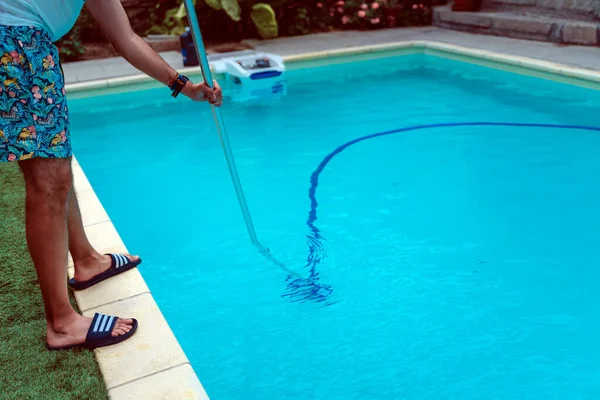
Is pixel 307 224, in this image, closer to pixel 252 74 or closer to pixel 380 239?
pixel 380 239

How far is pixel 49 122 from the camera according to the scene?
5.65 ft

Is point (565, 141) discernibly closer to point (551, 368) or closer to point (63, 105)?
point (551, 368)

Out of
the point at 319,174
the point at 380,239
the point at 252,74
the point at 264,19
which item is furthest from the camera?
the point at 264,19

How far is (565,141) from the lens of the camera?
438cm

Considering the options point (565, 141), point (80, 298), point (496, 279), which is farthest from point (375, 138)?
point (80, 298)

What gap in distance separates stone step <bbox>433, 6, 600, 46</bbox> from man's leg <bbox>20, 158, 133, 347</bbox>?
618cm

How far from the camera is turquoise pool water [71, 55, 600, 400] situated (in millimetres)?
2254

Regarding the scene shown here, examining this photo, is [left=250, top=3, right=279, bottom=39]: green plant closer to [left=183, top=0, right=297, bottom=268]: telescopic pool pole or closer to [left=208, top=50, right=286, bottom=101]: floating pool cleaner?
[left=208, top=50, right=286, bottom=101]: floating pool cleaner

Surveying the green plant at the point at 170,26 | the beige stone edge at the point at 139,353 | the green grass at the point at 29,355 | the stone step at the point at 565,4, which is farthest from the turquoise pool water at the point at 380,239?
the green plant at the point at 170,26

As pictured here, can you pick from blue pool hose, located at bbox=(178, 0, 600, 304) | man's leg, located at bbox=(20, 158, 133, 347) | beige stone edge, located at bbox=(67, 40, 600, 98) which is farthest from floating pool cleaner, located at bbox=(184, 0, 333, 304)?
beige stone edge, located at bbox=(67, 40, 600, 98)

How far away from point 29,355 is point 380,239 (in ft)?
5.97

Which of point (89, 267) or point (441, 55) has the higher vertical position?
point (89, 267)

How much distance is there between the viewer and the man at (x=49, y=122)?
164 cm

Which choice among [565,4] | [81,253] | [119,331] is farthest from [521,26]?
[119,331]
